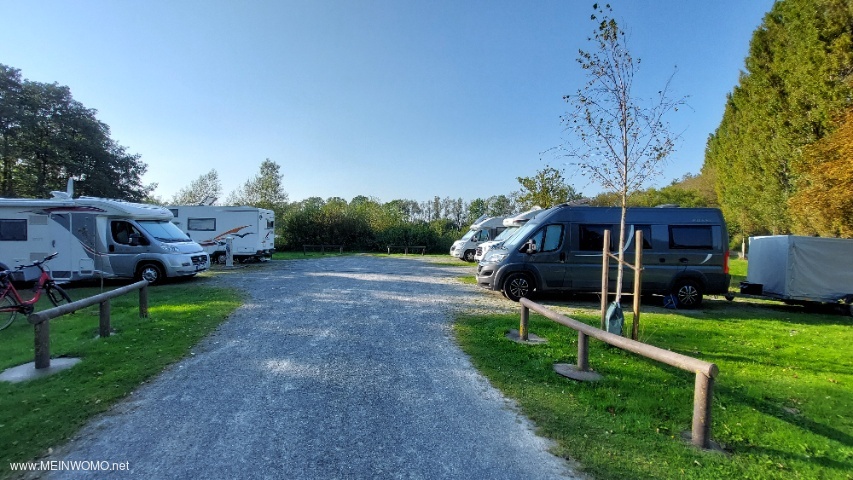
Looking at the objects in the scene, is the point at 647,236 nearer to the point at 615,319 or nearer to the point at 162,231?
the point at 615,319

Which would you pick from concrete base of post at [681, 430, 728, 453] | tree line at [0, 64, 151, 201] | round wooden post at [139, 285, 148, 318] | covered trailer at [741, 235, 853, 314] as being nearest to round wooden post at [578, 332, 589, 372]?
concrete base of post at [681, 430, 728, 453]

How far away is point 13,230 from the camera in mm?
11828

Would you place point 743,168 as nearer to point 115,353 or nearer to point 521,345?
point 521,345

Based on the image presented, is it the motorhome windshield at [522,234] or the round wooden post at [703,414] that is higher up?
the motorhome windshield at [522,234]

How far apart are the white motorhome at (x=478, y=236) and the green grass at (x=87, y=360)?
1602 cm

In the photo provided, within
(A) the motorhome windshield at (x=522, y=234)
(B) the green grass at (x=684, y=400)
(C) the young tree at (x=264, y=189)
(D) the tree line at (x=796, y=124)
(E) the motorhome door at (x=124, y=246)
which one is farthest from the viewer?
(C) the young tree at (x=264, y=189)

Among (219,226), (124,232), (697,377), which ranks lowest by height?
(697,377)

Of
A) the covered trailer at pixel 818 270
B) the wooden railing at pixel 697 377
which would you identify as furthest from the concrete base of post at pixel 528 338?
the covered trailer at pixel 818 270

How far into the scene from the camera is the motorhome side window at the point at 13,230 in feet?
38.7

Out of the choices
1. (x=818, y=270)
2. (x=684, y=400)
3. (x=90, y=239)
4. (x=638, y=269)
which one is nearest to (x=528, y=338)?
(x=638, y=269)

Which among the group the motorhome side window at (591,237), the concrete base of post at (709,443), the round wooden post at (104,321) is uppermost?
the motorhome side window at (591,237)

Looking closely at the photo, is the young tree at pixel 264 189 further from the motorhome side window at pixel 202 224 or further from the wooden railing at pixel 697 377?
the wooden railing at pixel 697 377

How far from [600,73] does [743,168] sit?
2840cm

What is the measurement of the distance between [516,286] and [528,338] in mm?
3927
